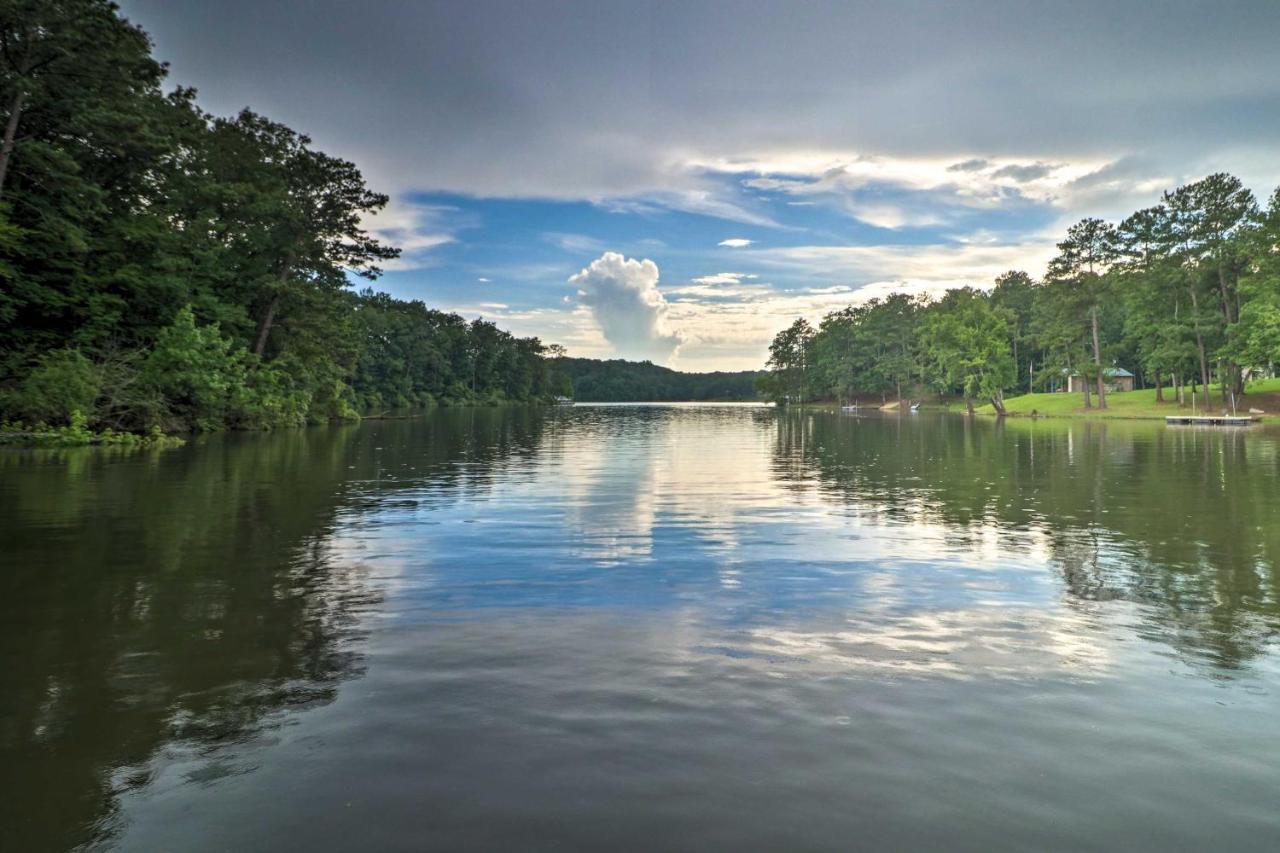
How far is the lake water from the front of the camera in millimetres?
4441

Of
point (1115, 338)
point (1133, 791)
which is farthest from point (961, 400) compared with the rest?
point (1133, 791)

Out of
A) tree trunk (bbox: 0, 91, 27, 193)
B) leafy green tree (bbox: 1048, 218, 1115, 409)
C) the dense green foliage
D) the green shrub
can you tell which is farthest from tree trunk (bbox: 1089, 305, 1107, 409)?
tree trunk (bbox: 0, 91, 27, 193)

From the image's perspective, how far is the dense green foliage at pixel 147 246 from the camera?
32531mm

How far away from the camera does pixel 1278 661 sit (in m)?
7.30

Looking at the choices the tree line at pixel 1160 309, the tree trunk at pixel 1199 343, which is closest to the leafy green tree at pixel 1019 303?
the tree line at pixel 1160 309

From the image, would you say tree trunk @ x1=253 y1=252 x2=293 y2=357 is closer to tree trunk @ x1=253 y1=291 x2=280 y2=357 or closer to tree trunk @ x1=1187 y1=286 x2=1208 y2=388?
tree trunk @ x1=253 y1=291 x2=280 y2=357

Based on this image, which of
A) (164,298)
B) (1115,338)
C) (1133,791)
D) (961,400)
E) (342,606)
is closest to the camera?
(1133,791)

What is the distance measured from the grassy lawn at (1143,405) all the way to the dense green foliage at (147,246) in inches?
2822

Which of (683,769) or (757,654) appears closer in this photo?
(683,769)

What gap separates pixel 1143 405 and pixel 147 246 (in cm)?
8837

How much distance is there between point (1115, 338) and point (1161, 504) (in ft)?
368

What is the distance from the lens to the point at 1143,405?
7775 cm

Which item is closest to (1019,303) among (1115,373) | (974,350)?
(1115,373)

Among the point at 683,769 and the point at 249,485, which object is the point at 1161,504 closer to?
the point at 683,769
